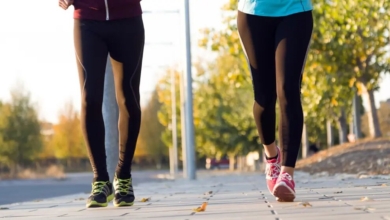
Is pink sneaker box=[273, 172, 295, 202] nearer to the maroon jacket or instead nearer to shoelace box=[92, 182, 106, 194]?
shoelace box=[92, 182, 106, 194]

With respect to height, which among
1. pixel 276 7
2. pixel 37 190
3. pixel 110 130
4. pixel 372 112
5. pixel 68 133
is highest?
pixel 68 133

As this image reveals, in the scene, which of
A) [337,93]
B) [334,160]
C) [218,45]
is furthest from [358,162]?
[218,45]

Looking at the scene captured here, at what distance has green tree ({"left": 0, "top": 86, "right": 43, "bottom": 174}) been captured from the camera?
67.1m

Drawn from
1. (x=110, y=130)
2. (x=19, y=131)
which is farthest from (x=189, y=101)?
(x=19, y=131)

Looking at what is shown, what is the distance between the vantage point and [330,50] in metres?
24.5

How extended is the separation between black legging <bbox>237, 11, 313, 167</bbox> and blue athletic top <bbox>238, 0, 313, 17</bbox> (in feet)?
0.11

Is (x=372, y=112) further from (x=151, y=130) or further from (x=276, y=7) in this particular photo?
(x=151, y=130)

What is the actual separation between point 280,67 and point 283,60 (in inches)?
2.1

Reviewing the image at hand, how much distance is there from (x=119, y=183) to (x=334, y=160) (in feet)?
51.5

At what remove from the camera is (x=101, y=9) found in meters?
6.55

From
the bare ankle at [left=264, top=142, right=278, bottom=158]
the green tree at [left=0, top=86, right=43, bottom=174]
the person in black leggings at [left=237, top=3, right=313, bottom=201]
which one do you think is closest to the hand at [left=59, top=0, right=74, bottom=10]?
the person in black leggings at [left=237, top=3, right=313, bottom=201]

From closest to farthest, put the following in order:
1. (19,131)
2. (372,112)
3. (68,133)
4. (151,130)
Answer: (372,112) < (19,131) < (151,130) < (68,133)

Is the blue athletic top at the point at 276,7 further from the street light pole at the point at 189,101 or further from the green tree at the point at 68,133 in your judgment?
the green tree at the point at 68,133

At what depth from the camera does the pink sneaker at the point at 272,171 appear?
21.7 feet
